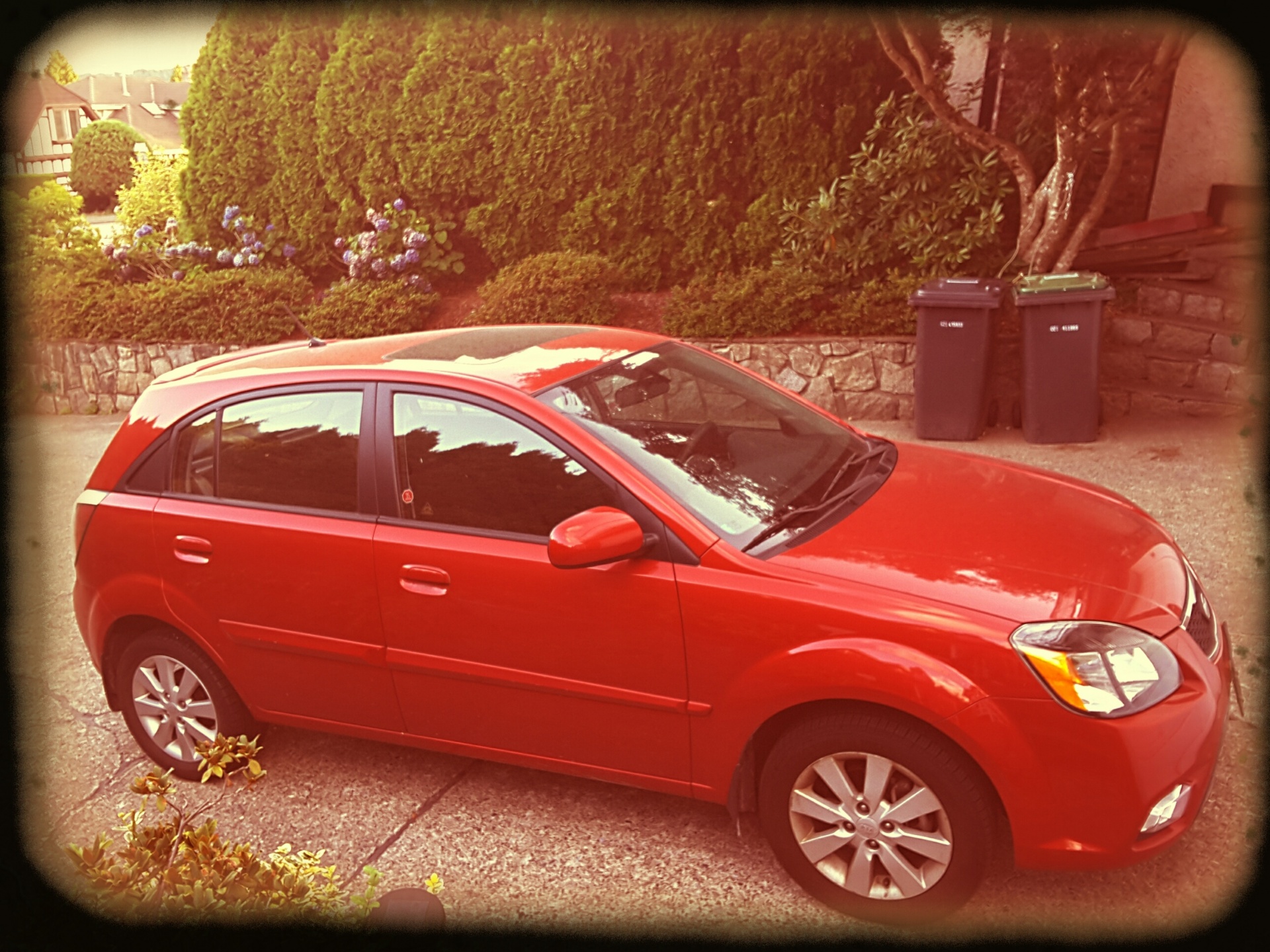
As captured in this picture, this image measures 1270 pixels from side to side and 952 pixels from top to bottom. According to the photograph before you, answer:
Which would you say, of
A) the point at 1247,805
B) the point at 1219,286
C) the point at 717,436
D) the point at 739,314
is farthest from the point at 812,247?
the point at 1247,805

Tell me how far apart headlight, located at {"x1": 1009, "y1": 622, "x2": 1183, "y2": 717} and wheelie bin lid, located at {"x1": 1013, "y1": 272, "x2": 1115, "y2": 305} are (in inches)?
208

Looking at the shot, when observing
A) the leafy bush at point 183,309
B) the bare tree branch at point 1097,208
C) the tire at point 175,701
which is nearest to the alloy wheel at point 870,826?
the tire at point 175,701

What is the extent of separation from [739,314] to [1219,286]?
3.86 meters

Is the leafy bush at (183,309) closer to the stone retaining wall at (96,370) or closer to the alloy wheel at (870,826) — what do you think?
the stone retaining wall at (96,370)

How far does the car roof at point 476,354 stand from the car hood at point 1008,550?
1.15 m

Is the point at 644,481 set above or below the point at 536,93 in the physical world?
below

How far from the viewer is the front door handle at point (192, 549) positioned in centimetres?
423

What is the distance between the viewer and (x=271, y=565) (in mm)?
4090

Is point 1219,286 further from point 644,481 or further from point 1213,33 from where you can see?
point 644,481

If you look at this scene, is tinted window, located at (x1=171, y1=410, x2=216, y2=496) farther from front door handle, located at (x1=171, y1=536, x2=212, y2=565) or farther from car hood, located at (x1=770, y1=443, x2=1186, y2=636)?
car hood, located at (x1=770, y1=443, x2=1186, y2=636)

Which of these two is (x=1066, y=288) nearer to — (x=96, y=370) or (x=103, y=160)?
(x=96, y=370)

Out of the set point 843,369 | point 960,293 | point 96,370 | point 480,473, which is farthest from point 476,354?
point 96,370

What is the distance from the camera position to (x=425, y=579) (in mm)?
3799

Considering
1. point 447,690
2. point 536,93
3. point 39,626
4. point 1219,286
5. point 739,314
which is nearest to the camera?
point 447,690
